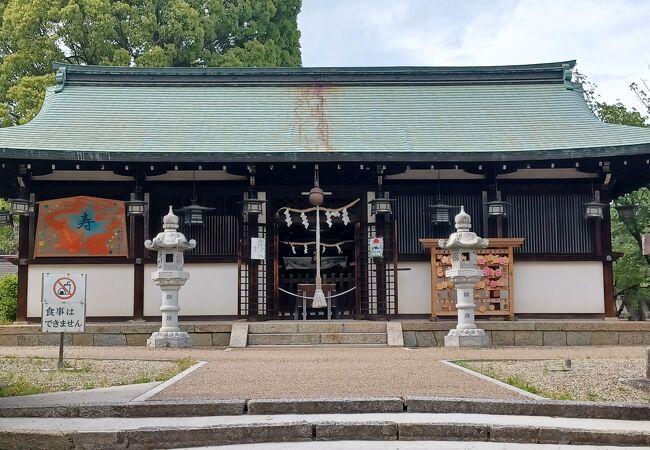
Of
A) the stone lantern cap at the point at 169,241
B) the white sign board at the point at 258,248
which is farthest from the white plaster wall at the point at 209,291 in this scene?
the stone lantern cap at the point at 169,241

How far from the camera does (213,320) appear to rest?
15.2 metres

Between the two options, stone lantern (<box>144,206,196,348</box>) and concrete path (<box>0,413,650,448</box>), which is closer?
concrete path (<box>0,413,650,448</box>)

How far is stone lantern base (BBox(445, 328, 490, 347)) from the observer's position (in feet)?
42.2

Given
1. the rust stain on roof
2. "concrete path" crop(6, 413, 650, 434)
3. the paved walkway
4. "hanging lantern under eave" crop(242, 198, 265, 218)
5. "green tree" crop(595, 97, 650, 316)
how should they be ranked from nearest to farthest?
"concrete path" crop(6, 413, 650, 434)
the paved walkway
"hanging lantern under eave" crop(242, 198, 265, 218)
the rust stain on roof
"green tree" crop(595, 97, 650, 316)

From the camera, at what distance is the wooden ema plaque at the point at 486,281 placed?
1438 centimetres

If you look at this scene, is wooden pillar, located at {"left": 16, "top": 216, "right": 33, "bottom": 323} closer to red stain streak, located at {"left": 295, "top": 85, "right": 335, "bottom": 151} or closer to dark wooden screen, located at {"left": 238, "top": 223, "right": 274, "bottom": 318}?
dark wooden screen, located at {"left": 238, "top": 223, "right": 274, "bottom": 318}

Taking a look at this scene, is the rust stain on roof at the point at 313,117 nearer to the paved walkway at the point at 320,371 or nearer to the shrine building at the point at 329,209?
the shrine building at the point at 329,209

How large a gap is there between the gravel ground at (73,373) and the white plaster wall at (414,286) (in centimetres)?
639

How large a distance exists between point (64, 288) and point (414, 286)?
25.6 feet

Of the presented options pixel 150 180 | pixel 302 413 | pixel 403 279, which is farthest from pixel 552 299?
pixel 302 413

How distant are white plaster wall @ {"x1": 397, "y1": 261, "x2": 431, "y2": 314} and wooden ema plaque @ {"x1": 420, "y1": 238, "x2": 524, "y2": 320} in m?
0.67

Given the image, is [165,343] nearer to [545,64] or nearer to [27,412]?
[27,412]

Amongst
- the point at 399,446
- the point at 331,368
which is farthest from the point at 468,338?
the point at 399,446

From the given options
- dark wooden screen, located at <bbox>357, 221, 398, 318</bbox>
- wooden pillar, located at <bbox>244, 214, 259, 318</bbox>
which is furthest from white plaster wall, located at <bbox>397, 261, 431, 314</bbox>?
wooden pillar, located at <bbox>244, 214, 259, 318</bbox>
